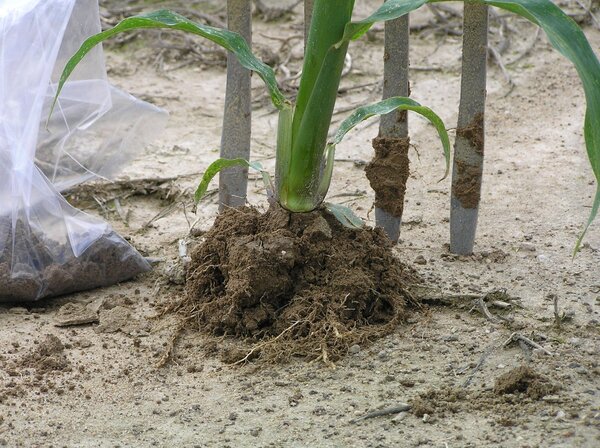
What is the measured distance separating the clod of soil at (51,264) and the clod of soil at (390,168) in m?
0.67

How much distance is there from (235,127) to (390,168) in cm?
44

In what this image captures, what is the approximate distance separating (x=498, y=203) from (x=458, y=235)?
0.50m

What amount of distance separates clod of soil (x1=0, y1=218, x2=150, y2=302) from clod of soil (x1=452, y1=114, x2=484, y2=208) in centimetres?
87

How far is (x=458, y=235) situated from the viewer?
276 cm

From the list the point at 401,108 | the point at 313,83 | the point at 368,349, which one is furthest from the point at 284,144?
the point at 368,349

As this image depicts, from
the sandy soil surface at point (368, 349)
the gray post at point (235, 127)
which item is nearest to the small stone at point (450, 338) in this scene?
the sandy soil surface at point (368, 349)

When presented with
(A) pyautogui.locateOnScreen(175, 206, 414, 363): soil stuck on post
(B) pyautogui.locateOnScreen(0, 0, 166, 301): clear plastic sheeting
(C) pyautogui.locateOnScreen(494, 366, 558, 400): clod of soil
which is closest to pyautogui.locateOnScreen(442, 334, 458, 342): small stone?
(A) pyautogui.locateOnScreen(175, 206, 414, 363): soil stuck on post

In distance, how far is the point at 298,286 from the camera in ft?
7.91

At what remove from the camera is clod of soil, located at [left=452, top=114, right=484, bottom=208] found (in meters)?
2.64

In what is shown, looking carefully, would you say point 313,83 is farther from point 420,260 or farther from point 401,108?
point 420,260

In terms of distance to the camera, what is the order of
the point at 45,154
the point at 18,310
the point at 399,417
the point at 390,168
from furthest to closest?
the point at 45,154
the point at 390,168
the point at 18,310
the point at 399,417

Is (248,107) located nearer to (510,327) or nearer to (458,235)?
(458,235)

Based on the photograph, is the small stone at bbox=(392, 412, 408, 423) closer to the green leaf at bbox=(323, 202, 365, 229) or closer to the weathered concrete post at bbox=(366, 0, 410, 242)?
the green leaf at bbox=(323, 202, 365, 229)

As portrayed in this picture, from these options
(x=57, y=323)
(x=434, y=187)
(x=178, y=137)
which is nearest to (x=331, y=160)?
(x=57, y=323)
